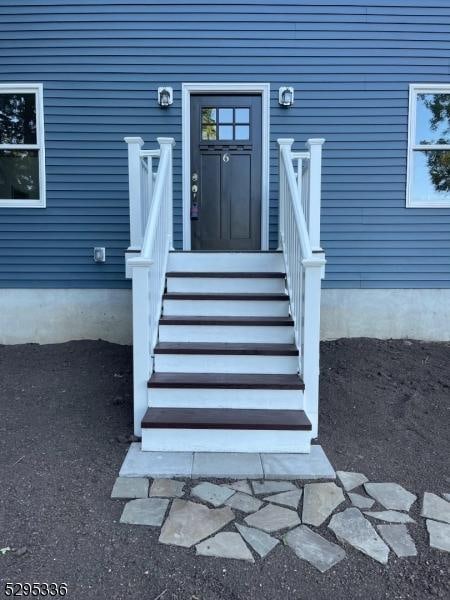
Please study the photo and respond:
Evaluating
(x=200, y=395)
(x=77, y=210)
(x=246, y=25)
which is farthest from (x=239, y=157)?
(x=200, y=395)

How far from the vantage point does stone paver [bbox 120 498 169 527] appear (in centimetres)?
220

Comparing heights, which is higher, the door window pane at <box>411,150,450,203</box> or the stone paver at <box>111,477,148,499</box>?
the door window pane at <box>411,150,450,203</box>

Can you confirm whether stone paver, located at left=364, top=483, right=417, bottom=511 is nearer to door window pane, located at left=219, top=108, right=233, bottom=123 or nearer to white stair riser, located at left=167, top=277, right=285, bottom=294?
white stair riser, located at left=167, top=277, right=285, bottom=294

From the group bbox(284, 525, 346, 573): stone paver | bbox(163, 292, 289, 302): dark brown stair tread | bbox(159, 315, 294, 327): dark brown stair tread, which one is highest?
bbox(163, 292, 289, 302): dark brown stair tread

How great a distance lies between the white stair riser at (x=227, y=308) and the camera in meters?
3.76

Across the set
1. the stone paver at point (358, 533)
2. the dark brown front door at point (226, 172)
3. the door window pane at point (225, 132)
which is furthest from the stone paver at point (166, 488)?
the door window pane at point (225, 132)

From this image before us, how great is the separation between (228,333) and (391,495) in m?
1.60

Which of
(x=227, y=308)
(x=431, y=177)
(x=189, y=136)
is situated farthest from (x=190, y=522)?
(x=431, y=177)

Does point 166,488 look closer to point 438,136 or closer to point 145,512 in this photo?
point 145,512

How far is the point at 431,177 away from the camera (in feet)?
17.2

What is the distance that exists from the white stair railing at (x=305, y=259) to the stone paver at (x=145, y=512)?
3.97 feet

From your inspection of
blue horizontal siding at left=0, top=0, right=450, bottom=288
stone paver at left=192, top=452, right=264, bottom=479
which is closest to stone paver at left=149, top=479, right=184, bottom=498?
stone paver at left=192, top=452, right=264, bottom=479

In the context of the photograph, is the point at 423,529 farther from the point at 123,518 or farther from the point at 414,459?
the point at 123,518

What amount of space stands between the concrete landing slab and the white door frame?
2822mm
